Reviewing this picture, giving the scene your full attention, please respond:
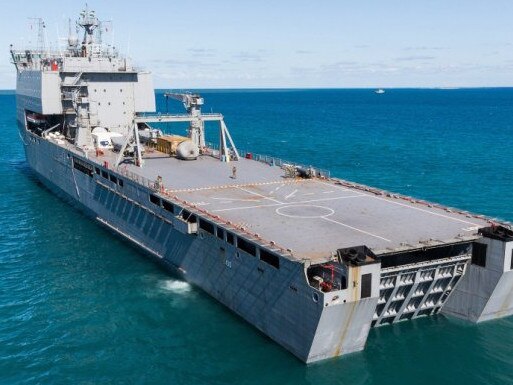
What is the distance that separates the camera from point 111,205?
152 feet

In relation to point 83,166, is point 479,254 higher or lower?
lower

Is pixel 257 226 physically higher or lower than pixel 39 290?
higher

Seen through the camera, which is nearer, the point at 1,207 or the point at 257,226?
the point at 257,226

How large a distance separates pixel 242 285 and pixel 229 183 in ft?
49.6

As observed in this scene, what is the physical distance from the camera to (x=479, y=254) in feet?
96.1

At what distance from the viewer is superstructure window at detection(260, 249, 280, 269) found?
26.8m

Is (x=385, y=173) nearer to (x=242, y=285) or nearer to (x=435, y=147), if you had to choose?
(x=435, y=147)

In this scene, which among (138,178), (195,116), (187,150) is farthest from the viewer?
(195,116)

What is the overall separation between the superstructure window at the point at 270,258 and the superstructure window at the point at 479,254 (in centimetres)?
1108

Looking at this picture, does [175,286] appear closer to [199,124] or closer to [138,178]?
[138,178]

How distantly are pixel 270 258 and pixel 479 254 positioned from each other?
11386 mm

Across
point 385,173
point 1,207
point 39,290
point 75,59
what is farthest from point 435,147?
point 39,290

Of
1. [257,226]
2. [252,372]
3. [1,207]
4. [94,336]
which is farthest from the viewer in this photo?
[1,207]

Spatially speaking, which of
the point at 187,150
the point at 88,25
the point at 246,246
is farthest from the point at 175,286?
the point at 88,25
